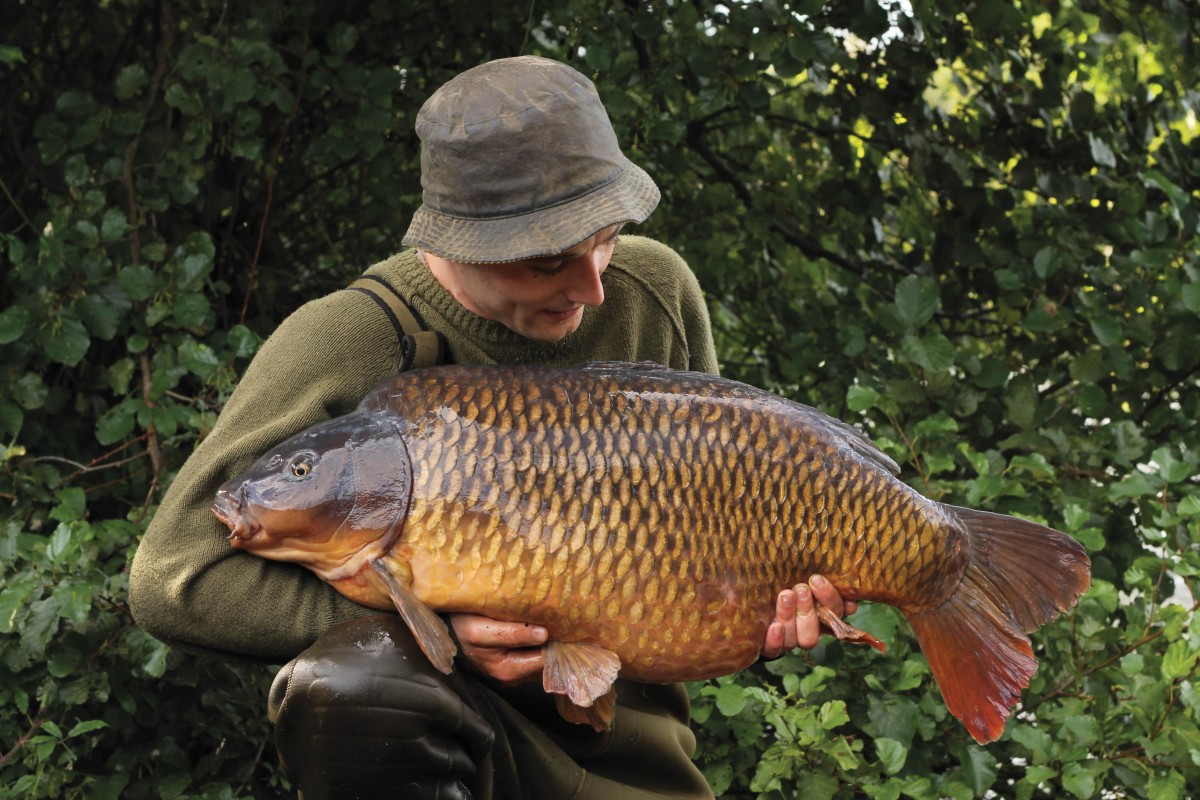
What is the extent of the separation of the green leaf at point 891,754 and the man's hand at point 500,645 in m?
0.95

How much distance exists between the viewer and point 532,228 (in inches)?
67.4

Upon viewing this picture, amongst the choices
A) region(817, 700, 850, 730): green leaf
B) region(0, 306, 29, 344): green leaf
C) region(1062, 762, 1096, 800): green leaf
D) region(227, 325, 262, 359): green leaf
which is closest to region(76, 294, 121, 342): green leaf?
region(0, 306, 29, 344): green leaf

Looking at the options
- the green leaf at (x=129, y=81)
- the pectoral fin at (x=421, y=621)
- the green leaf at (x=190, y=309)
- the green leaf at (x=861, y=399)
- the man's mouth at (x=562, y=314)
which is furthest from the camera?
the green leaf at (x=129, y=81)

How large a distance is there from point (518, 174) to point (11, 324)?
1.55 meters

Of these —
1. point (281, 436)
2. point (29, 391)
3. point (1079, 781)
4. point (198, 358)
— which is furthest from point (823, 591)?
point (29, 391)

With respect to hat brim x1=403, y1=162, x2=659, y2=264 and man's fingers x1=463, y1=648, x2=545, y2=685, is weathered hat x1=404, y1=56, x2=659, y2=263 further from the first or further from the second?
man's fingers x1=463, y1=648, x2=545, y2=685

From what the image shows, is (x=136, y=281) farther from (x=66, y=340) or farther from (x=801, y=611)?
(x=801, y=611)

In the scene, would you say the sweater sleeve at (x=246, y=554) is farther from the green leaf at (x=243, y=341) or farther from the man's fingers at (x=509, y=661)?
the green leaf at (x=243, y=341)

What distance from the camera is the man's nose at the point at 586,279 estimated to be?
1.78m

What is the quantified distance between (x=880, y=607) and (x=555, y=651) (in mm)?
1016

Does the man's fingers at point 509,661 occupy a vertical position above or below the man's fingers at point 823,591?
below

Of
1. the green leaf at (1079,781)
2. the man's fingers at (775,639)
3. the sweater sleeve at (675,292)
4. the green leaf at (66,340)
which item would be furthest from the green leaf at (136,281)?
the green leaf at (1079,781)

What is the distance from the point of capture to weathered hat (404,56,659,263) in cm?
172

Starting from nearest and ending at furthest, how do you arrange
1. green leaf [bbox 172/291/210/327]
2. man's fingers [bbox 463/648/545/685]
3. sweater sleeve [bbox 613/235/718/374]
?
man's fingers [bbox 463/648/545/685] < sweater sleeve [bbox 613/235/718/374] < green leaf [bbox 172/291/210/327]
